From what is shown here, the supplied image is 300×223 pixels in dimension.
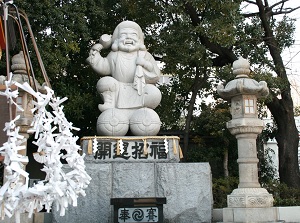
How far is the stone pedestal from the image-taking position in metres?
6.21

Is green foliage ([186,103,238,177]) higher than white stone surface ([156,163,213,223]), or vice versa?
green foliage ([186,103,238,177])

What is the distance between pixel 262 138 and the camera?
11023mm

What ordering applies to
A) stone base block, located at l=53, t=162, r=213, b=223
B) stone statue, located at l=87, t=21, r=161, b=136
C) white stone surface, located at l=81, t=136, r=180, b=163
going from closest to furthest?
stone base block, located at l=53, t=162, r=213, b=223, white stone surface, located at l=81, t=136, r=180, b=163, stone statue, located at l=87, t=21, r=161, b=136

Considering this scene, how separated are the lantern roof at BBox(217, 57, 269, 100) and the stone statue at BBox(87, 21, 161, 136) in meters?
1.28

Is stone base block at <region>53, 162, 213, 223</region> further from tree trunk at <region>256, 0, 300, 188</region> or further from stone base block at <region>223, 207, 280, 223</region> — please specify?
tree trunk at <region>256, 0, 300, 188</region>

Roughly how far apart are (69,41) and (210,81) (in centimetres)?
424

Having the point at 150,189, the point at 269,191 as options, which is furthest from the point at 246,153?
the point at 269,191

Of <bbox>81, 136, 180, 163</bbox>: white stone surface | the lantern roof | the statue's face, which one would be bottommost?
<bbox>81, 136, 180, 163</bbox>: white stone surface

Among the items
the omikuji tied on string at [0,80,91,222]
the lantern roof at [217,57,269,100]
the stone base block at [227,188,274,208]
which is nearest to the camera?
the omikuji tied on string at [0,80,91,222]

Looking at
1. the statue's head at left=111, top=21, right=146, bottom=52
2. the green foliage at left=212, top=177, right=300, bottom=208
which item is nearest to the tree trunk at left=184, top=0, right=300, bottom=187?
the green foliage at left=212, top=177, right=300, bottom=208

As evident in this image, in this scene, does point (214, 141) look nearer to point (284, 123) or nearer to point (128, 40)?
point (284, 123)

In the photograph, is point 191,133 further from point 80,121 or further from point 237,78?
point 237,78

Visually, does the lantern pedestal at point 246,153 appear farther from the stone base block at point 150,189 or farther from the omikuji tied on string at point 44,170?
the omikuji tied on string at point 44,170

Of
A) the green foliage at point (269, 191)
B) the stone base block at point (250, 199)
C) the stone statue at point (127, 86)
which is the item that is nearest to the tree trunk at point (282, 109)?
the green foliage at point (269, 191)
